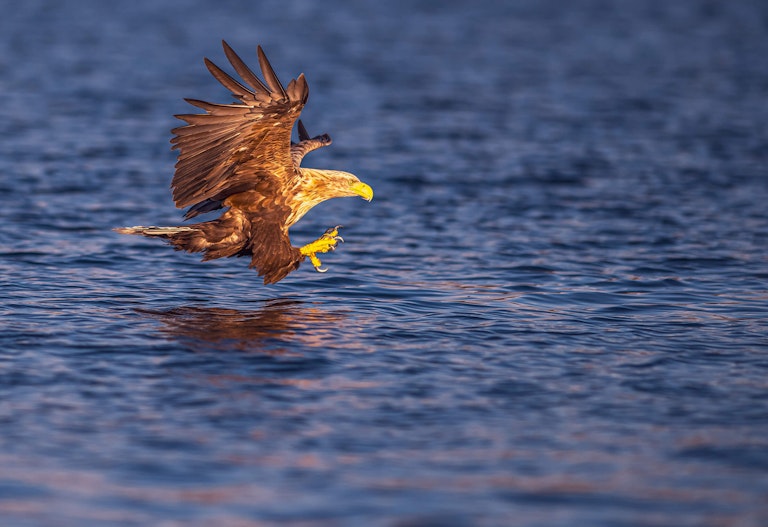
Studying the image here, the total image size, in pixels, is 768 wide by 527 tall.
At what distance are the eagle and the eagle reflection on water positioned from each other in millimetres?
326

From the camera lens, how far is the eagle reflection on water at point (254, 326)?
7.73 metres

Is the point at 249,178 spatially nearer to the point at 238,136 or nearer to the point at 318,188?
the point at 238,136

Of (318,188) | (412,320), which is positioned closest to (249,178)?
(318,188)

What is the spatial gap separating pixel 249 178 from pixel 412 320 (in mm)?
1578

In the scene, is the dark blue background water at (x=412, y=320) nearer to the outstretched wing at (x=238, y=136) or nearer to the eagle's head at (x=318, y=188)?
the eagle's head at (x=318, y=188)

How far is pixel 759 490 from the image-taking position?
5.60 meters

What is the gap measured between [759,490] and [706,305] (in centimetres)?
353

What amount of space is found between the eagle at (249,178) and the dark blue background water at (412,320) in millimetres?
480

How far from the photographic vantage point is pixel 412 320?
27.8 ft

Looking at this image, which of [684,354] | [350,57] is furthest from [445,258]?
[350,57]

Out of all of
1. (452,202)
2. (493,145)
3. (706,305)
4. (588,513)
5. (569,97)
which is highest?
(569,97)

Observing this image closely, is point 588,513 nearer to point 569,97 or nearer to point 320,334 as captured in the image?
point 320,334

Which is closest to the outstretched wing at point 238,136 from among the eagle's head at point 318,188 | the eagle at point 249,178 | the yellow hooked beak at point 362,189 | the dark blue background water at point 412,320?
the eagle at point 249,178

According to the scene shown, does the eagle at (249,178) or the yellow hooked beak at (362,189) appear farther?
the yellow hooked beak at (362,189)
